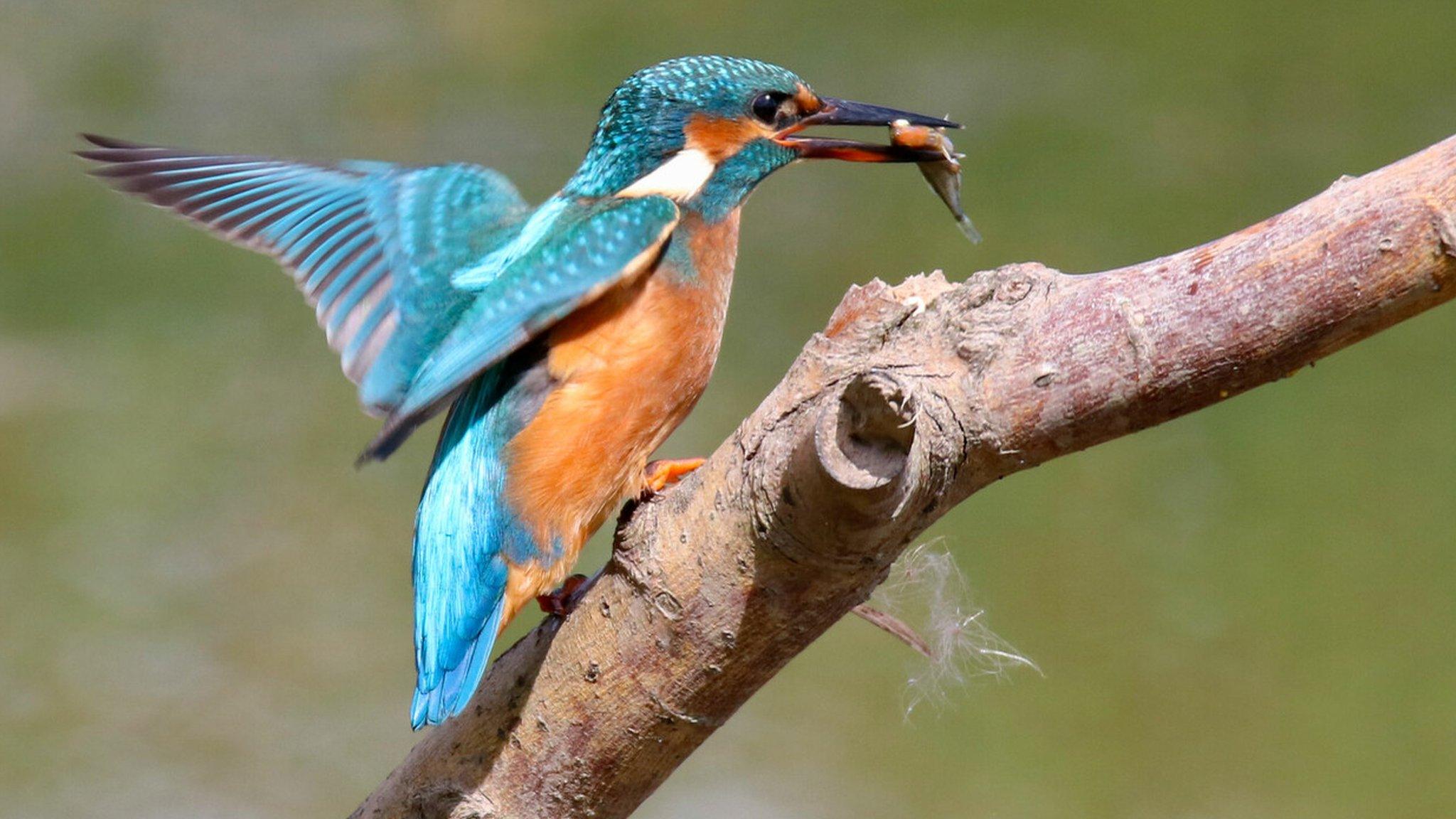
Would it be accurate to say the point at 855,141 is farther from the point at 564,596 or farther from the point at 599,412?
the point at 564,596

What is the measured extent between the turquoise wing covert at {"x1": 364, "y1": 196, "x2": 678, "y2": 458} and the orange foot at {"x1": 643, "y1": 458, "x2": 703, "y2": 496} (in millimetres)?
178

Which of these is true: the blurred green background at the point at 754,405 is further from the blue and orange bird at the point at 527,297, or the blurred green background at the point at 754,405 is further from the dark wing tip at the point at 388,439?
the dark wing tip at the point at 388,439

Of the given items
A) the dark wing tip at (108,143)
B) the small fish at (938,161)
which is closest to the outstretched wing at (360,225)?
the dark wing tip at (108,143)

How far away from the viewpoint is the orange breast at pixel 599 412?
1.39m

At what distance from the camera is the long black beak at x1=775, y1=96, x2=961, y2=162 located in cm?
151

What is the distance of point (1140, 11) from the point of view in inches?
124

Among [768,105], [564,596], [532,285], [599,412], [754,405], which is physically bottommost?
[754,405]

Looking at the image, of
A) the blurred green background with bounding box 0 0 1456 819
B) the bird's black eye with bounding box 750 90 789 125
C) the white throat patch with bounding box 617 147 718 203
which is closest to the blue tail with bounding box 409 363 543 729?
the white throat patch with bounding box 617 147 718 203

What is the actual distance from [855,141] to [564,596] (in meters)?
0.49

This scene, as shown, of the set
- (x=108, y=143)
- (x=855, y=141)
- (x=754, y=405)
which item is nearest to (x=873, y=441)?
(x=855, y=141)

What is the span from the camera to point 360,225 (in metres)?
1.58

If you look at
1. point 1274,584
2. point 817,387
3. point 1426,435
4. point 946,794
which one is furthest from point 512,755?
point 1426,435

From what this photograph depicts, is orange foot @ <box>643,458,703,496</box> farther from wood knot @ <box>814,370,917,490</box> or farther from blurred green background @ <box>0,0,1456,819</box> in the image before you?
blurred green background @ <box>0,0,1456,819</box>

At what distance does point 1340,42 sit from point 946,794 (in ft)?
5.24
